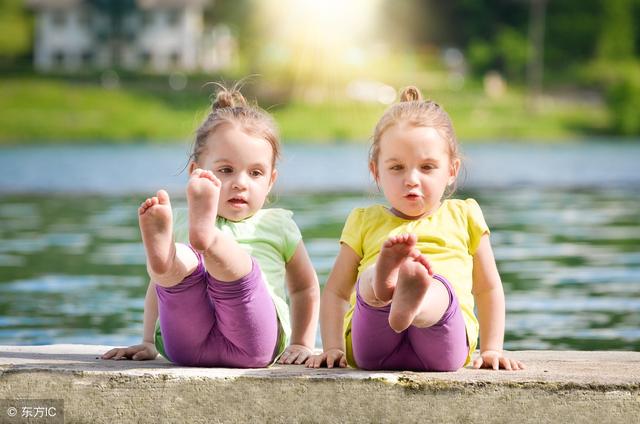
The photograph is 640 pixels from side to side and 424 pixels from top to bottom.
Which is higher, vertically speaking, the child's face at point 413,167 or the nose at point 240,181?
the child's face at point 413,167

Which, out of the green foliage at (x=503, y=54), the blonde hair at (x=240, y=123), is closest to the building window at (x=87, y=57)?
the green foliage at (x=503, y=54)

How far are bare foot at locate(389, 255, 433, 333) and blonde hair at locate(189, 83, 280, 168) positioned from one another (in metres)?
1.00

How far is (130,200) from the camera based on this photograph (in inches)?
668

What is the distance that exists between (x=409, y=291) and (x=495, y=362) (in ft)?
2.22

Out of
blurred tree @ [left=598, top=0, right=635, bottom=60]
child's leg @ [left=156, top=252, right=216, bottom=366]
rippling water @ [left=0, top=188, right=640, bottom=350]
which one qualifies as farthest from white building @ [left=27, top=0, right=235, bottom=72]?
child's leg @ [left=156, top=252, right=216, bottom=366]

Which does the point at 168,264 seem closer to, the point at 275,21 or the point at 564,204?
the point at 564,204

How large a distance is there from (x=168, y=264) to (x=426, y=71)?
61008 millimetres

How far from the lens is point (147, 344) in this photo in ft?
13.5

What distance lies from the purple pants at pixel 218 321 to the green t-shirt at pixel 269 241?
0.15 meters

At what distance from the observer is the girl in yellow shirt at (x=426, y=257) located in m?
3.59

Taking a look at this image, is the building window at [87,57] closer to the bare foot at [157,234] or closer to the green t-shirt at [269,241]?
the green t-shirt at [269,241]

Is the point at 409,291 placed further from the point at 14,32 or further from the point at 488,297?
the point at 14,32

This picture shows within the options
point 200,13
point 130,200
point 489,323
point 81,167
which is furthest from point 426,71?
point 489,323

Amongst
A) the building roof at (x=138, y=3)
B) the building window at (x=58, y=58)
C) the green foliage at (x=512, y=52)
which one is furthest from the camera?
the building window at (x=58, y=58)
